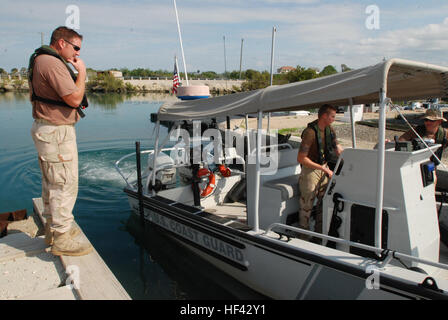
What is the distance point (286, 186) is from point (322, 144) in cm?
74

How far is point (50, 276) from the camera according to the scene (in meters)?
3.50

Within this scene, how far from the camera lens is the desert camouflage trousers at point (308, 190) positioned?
13.8ft

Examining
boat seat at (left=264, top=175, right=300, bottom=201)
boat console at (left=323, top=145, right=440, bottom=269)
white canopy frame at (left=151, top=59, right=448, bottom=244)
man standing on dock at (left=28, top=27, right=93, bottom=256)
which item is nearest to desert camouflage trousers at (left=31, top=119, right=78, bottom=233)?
man standing on dock at (left=28, top=27, right=93, bottom=256)

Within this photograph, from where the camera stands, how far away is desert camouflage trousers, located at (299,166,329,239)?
421 centimetres

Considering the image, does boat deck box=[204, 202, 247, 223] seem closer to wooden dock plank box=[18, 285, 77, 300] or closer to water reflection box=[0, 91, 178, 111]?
wooden dock plank box=[18, 285, 77, 300]

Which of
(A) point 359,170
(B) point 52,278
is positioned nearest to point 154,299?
(B) point 52,278

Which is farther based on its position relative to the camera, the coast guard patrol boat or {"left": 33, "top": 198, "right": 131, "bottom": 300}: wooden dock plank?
{"left": 33, "top": 198, "right": 131, "bottom": 300}: wooden dock plank

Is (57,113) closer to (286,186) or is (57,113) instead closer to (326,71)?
(286,186)

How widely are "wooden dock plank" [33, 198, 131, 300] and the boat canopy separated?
2.23m

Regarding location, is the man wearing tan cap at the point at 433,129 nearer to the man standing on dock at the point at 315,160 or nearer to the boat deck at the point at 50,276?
the man standing on dock at the point at 315,160

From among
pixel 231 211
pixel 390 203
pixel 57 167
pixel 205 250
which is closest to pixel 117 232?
pixel 231 211

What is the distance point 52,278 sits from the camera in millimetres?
3463

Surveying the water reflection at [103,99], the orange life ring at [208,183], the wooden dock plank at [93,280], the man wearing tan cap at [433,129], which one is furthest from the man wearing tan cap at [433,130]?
the water reflection at [103,99]
